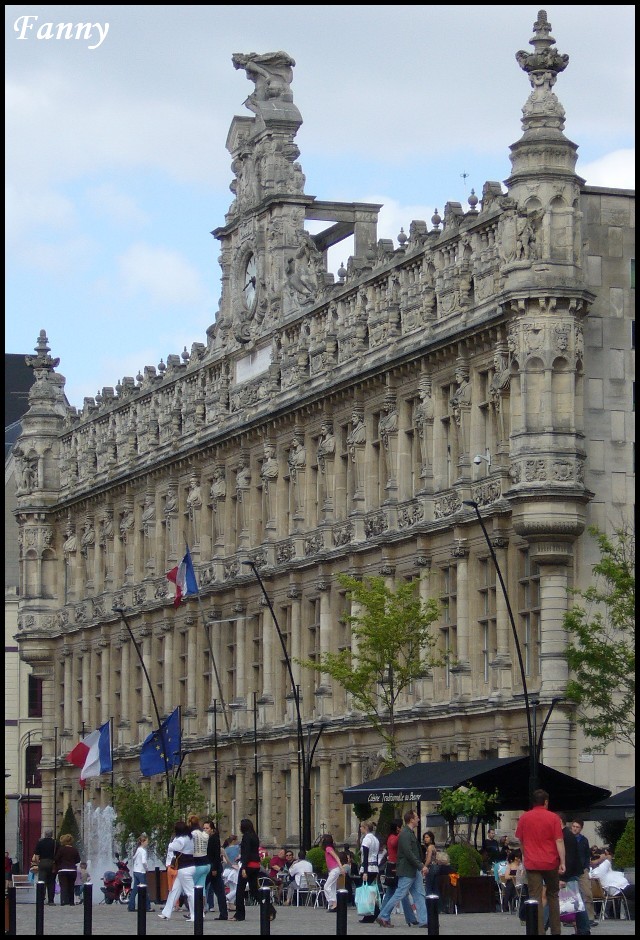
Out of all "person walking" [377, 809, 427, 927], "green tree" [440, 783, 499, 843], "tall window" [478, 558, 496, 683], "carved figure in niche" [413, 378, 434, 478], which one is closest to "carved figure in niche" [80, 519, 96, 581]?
"carved figure in niche" [413, 378, 434, 478]

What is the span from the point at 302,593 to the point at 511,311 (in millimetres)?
16050

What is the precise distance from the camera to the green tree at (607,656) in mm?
55281

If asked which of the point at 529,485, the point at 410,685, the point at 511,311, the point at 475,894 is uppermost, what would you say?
the point at 511,311

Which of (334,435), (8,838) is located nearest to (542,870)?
(334,435)

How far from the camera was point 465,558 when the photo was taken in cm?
6531

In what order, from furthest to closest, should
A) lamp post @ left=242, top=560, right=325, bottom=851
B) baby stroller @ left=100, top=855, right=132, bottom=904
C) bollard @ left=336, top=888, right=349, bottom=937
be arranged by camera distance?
lamp post @ left=242, top=560, right=325, bottom=851 → baby stroller @ left=100, top=855, right=132, bottom=904 → bollard @ left=336, top=888, right=349, bottom=937

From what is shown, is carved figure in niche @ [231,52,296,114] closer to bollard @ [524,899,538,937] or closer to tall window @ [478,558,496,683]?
tall window @ [478,558,496,683]

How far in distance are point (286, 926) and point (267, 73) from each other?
4278 cm

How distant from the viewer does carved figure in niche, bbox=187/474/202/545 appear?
85312mm

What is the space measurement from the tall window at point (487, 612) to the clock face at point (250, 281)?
770 inches

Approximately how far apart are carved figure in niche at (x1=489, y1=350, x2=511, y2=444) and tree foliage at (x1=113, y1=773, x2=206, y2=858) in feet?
50.4

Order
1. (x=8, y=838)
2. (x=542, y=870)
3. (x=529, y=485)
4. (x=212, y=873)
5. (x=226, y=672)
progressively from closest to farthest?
(x=542, y=870) → (x=212, y=873) → (x=529, y=485) → (x=226, y=672) → (x=8, y=838)

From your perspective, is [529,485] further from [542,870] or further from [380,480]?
[542,870]

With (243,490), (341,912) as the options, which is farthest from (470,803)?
(243,490)
